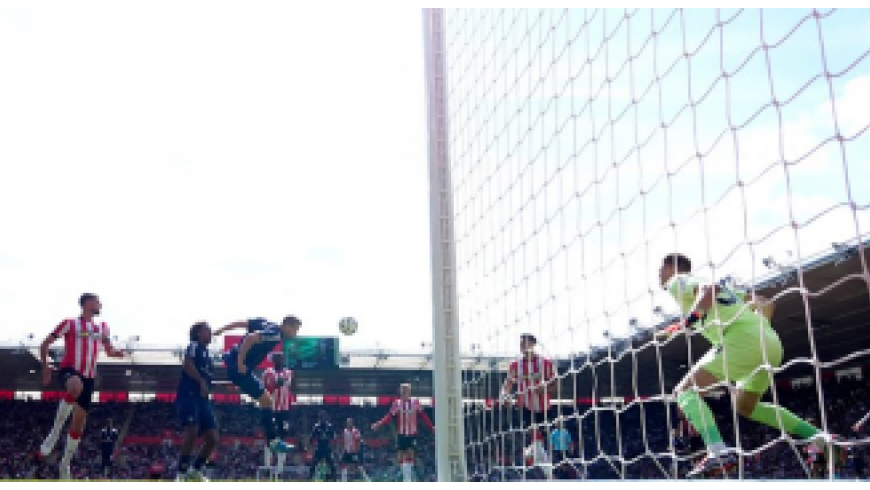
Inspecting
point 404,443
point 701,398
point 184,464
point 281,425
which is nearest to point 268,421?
point 281,425

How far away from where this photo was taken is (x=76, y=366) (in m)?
7.93

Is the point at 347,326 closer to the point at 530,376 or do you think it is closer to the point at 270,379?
the point at 270,379

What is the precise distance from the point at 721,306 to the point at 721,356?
0.32m

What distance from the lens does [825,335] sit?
22812mm

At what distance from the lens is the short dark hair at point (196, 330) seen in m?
8.76

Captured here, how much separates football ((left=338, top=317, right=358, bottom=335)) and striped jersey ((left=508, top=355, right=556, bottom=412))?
24.5 metres

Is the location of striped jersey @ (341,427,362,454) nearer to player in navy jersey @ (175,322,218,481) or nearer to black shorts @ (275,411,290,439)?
black shorts @ (275,411,290,439)

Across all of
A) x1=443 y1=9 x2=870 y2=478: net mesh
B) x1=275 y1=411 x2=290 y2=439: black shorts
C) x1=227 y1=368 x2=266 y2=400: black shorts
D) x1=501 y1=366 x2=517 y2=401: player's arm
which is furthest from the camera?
x1=275 y1=411 x2=290 y2=439: black shorts

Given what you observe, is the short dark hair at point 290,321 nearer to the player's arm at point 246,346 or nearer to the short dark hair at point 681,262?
the player's arm at point 246,346

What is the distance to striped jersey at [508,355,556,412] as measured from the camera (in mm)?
6297

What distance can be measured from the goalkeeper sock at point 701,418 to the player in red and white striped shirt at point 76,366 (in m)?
5.46

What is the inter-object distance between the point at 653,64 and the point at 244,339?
21.2 feet

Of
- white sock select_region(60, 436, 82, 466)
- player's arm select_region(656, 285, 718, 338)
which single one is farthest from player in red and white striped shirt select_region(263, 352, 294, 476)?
player's arm select_region(656, 285, 718, 338)

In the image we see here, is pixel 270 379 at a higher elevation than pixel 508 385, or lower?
higher
